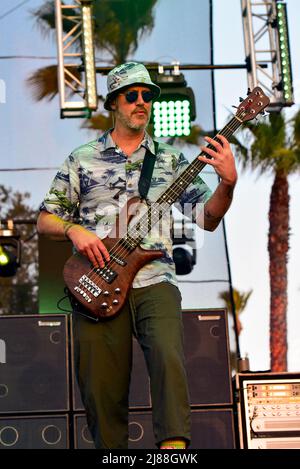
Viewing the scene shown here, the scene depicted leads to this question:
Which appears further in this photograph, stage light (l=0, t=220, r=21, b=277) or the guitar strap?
stage light (l=0, t=220, r=21, b=277)

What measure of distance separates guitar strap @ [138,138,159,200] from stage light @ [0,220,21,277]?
5.02 metres

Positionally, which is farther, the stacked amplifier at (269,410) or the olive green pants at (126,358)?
the stacked amplifier at (269,410)

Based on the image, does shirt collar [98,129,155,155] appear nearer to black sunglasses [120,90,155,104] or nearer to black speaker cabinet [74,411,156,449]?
black sunglasses [120,90,155,104]

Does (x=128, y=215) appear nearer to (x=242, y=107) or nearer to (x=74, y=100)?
(x=242, y=107)

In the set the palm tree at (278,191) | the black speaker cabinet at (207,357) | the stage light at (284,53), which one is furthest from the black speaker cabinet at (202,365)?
the palm tree at (278,191)

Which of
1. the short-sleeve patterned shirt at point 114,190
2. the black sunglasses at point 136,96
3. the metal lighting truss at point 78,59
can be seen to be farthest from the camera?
the metal lighting truss at point 78,59

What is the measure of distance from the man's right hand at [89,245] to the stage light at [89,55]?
4.51 metres

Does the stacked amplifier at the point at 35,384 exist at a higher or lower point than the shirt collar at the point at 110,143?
lower

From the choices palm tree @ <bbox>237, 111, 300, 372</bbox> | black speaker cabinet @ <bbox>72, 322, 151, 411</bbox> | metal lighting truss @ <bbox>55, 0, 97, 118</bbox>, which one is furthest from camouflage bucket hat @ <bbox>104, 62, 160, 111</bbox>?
palm tree @ <bbox>237, 111, 300, 372</bbox>

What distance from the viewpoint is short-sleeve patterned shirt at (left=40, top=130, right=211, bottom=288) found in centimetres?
459

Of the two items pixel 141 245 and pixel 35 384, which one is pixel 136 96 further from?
pixel 35 384

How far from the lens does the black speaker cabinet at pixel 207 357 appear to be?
685cm

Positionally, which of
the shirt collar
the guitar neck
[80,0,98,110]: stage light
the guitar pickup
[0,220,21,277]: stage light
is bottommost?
the guitar pickup

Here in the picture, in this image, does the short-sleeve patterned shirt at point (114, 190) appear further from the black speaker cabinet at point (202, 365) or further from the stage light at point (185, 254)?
the stage light at point (185, 254)
